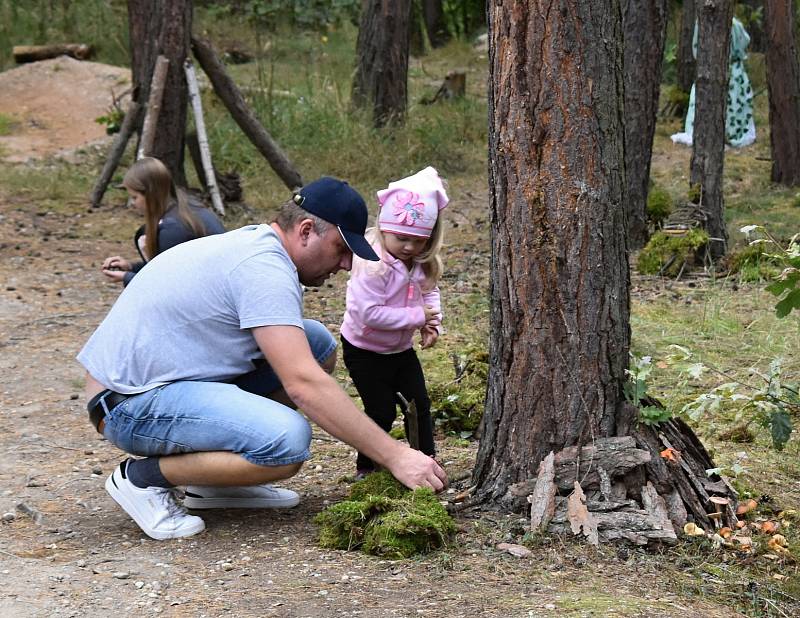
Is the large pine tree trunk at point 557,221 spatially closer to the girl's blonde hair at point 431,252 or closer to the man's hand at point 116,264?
the girl's blonde hair at point 431,252

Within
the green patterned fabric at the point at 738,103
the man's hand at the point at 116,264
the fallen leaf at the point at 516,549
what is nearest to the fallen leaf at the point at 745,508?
the fallen leaf at the point at 516,549

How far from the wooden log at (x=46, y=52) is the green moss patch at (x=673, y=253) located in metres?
11.2

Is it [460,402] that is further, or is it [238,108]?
[238,108]

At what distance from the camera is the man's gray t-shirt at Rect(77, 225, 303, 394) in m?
3.56

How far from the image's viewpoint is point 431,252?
414 cm

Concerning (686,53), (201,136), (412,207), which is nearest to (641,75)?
(201,136)

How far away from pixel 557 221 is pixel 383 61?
949cm

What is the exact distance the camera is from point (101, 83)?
47.9ft

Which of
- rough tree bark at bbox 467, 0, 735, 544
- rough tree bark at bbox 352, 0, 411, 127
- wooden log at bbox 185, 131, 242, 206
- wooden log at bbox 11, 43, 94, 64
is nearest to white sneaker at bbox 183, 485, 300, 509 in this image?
rough tree bark at bbox 467, 0, 735, 544

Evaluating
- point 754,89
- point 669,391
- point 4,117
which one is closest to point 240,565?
point 669,391

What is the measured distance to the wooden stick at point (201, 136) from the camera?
9.47 m

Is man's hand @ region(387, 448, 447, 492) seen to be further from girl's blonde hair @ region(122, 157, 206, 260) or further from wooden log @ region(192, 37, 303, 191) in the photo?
wooden log @ region(192, 37, 303, 191)

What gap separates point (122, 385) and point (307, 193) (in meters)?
0.91

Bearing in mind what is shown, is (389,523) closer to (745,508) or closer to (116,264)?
(745,508)
